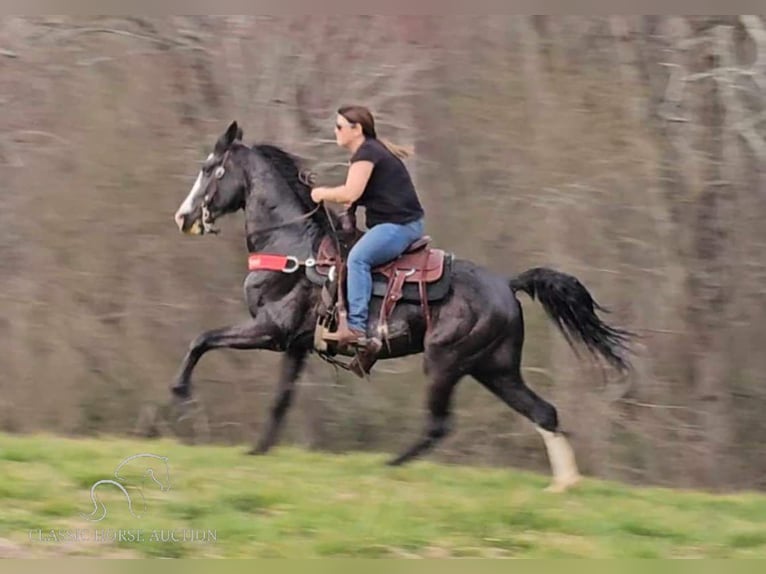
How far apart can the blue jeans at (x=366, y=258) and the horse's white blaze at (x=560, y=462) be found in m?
1.60

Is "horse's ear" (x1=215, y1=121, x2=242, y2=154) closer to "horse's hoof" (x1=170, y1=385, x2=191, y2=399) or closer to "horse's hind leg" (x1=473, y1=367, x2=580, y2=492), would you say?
"horse's hoof" (x1=170, y1=385, x2=191, y2=399)

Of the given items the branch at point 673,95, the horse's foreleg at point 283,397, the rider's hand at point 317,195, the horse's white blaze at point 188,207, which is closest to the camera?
the rider's hand at point 317,195

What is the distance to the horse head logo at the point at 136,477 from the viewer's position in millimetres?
7570

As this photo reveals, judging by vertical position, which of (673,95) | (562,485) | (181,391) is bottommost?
(562,485)

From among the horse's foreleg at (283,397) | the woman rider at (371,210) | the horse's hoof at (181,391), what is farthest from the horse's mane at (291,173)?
the horse's hoof at (181,391)

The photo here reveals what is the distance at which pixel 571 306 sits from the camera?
8852 millimetres

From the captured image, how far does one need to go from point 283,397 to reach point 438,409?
1319 mm

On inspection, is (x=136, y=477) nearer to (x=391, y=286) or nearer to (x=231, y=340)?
(x=231, y=340)

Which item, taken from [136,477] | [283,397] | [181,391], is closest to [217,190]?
[181,391]

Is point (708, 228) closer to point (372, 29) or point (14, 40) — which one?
point (372, 29)

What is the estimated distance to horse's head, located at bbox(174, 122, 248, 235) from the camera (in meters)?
9.01

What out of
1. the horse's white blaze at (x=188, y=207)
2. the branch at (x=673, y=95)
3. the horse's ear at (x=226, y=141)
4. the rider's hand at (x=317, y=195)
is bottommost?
the horse's white blaze at (x=188, y=207)

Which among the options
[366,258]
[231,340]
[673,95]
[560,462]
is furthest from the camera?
[673,95]

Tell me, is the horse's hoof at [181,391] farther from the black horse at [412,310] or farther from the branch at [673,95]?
the branch at [673,95]
